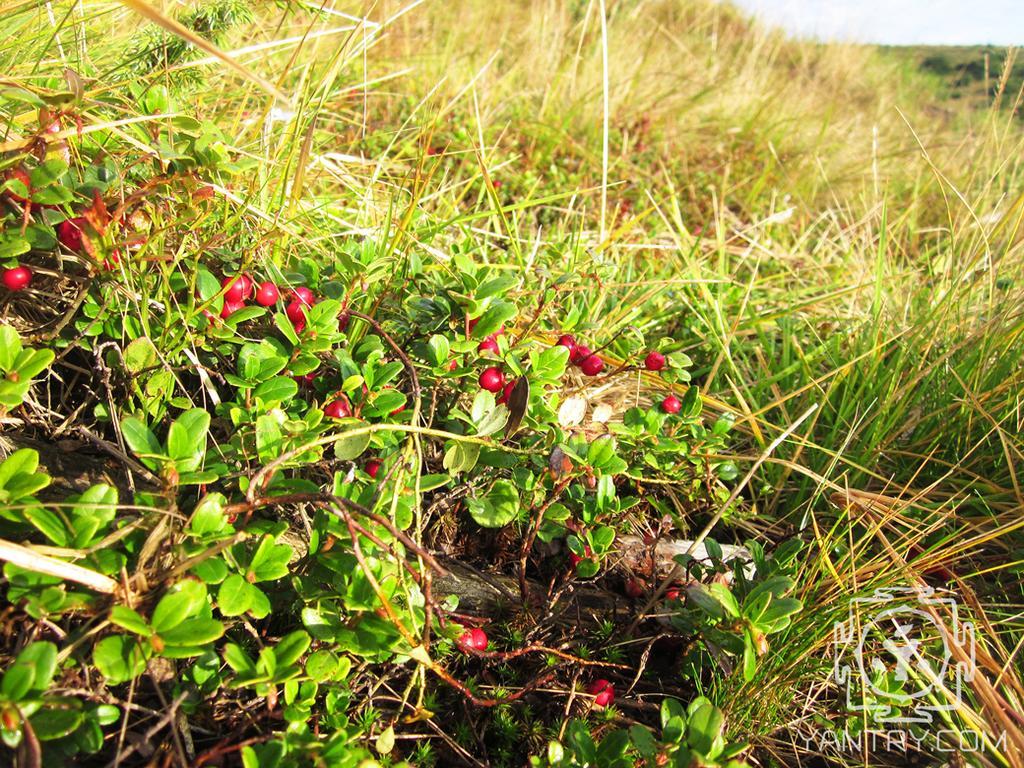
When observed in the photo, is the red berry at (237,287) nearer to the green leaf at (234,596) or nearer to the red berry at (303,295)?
the red berry at (303,295)

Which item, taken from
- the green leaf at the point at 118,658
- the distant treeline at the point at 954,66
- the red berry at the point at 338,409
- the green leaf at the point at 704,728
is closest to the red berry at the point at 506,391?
the red berry at the point at 338,409

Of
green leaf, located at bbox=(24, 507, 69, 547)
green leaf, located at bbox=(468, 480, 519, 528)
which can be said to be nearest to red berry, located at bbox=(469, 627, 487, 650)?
green leaf, located at bbox=(468, 480, 519, 528)

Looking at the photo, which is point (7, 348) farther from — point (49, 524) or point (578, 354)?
point (578, 354)

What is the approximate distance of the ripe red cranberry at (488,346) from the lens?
4.97ft

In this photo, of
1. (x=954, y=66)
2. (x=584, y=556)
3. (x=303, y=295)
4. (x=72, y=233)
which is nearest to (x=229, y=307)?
(x=303, y=295)

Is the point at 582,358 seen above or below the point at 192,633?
above

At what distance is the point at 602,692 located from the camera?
4.20ft

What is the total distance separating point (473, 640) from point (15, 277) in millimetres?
1036

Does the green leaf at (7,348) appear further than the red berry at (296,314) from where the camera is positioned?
No

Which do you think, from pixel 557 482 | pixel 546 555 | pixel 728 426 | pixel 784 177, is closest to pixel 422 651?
pixel 557 482

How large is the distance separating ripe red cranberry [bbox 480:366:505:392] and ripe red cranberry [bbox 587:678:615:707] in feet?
2.01

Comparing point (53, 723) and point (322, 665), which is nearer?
point (53, 723)

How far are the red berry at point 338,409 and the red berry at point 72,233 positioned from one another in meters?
0.53

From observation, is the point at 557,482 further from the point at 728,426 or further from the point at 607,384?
the point at 607,384
